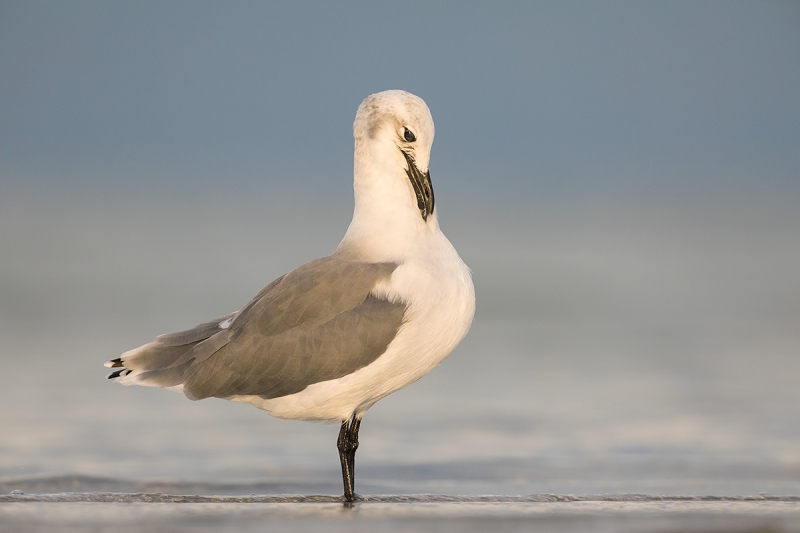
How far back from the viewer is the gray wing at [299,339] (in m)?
6.09

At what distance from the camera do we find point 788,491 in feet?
20.7

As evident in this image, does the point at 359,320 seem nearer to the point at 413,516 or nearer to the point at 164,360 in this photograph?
the point at 413,516

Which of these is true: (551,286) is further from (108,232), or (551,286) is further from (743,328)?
(108,232)

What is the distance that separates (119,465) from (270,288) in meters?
1.54

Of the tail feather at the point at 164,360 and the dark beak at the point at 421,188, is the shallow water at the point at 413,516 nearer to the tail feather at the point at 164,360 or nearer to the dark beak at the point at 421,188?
the tail feather at the point at 164,360

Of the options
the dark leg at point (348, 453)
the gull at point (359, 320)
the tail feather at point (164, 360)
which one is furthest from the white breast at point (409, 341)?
the tail feather at point (164, 360)

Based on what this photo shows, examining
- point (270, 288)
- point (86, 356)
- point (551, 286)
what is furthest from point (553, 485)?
point (551, 286)

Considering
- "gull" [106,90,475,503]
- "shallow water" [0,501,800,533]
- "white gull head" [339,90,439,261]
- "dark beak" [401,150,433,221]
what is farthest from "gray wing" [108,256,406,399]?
"shallow water" [0,501,800,533]

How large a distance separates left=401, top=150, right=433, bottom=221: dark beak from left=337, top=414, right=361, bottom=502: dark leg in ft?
4.36

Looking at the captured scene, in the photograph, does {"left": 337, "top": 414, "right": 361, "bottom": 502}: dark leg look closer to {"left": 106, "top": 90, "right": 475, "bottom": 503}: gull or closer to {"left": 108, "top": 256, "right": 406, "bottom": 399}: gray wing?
{"left": 106, "top": 90, "right": 475, "bottom": 503}: gull

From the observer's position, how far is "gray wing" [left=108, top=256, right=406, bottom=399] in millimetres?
6090

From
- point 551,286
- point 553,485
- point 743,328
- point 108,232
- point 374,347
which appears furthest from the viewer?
point 108,232

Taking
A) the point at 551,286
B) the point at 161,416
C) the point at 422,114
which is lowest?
the point at 161,416

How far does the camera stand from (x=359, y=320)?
20.1 feet
